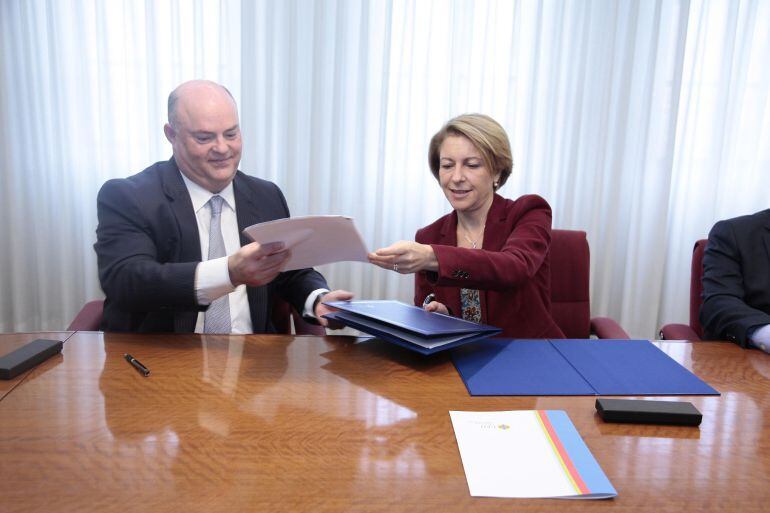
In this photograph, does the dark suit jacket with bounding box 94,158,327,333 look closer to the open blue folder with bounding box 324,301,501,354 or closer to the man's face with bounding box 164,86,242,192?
the man's face with bounding box 164,86,242,192

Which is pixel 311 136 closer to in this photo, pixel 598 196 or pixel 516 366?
pixel 598 196

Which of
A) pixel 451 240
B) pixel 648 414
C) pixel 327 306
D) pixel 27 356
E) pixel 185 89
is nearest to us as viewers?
pixel 648 414

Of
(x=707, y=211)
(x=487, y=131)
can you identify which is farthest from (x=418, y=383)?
(x=707, y=211)

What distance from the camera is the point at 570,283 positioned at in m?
2.23

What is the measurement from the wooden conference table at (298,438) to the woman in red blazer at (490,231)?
0.56 metres

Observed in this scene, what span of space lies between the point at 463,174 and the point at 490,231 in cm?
23

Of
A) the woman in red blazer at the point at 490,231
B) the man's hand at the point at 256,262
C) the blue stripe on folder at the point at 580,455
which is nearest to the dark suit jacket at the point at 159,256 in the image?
the man's hand at the point at 256,262

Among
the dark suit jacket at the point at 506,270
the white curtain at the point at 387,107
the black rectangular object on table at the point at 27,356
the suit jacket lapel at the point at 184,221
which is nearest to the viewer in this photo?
the black rectangular object on table at the point at 27,356

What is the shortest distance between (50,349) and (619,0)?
3283 mm

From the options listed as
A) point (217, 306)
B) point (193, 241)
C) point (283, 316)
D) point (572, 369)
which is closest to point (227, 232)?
point (193, 241)

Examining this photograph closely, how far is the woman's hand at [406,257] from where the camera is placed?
1628 mm

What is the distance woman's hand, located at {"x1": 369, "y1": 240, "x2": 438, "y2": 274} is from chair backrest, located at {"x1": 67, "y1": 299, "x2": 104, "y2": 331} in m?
1.02

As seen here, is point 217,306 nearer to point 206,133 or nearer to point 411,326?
point 206,133

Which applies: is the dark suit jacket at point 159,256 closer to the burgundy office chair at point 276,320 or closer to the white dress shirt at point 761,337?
the burgundy office chair at point 276,320
